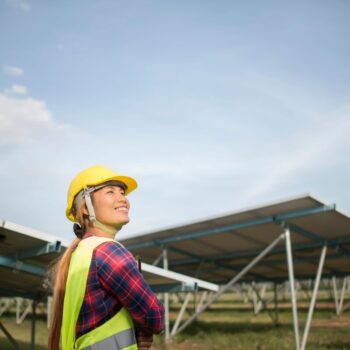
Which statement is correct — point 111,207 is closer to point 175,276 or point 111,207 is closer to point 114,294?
point 114,294

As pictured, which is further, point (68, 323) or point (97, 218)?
point (97, 218)

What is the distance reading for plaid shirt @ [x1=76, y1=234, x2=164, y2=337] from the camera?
1889 mm

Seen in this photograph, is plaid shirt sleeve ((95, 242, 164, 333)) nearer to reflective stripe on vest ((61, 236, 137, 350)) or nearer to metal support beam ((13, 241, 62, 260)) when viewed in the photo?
reflective stripe on vest ((61, 236, 137, 350))

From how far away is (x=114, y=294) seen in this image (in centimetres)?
193

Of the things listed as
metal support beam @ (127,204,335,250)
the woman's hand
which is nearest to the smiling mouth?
the woman's hand

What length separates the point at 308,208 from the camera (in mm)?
8664

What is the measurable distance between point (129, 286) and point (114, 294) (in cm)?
10

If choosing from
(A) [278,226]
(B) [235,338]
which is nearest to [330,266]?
(B) [235,338]

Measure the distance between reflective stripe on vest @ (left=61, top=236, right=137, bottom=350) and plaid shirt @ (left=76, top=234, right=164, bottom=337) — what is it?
0.07 feet

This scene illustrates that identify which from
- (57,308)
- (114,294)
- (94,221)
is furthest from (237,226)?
(114,294)

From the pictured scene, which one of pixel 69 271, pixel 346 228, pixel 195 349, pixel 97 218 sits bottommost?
pixel 195 349

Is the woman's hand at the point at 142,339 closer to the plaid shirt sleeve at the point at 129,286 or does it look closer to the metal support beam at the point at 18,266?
the plaid shirt sleeve at the point at 129,286

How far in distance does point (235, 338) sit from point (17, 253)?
1002cm

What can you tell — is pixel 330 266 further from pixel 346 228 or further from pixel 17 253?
pixel 17 253
